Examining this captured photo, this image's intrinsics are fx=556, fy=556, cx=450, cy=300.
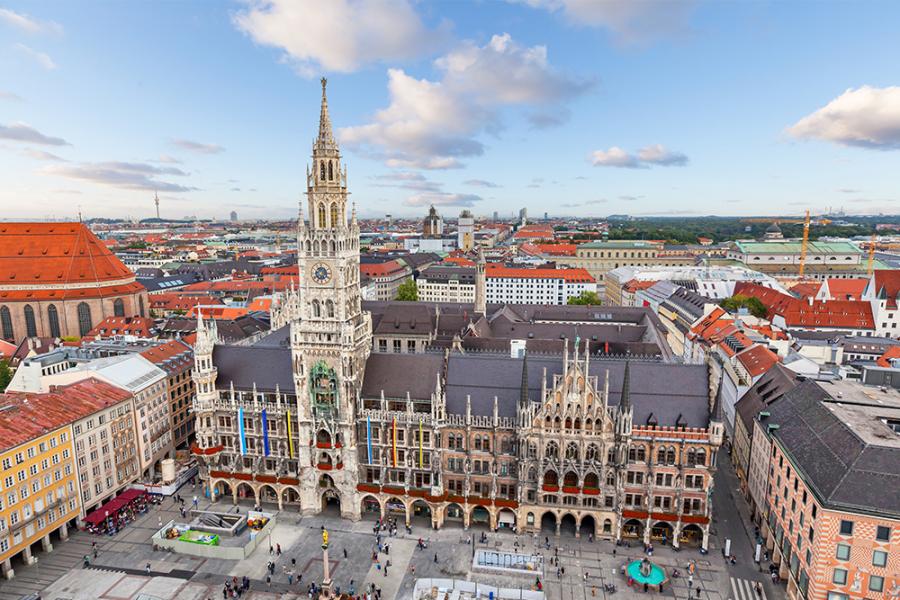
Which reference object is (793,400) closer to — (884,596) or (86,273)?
(884,596)

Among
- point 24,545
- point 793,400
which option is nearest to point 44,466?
point 24,545

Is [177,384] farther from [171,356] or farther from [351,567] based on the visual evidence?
[351,567]

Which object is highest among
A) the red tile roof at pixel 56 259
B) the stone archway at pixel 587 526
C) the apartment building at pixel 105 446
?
the red tile roof at pixel 56 259

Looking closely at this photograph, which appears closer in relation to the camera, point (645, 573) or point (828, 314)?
point (645, 573)

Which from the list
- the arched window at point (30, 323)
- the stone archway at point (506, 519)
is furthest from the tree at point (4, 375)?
the stone archway at point (506, 519)

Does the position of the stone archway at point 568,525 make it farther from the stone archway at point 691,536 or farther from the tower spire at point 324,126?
the tower spire at point 324,126

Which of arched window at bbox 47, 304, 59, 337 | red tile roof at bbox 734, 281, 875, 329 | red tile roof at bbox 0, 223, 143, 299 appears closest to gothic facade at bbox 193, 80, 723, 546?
red tile roof at bbox 0, 223, 143, 299

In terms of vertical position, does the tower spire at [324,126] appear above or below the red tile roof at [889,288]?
above

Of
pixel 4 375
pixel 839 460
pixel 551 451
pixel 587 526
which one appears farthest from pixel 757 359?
pixel 4 375
